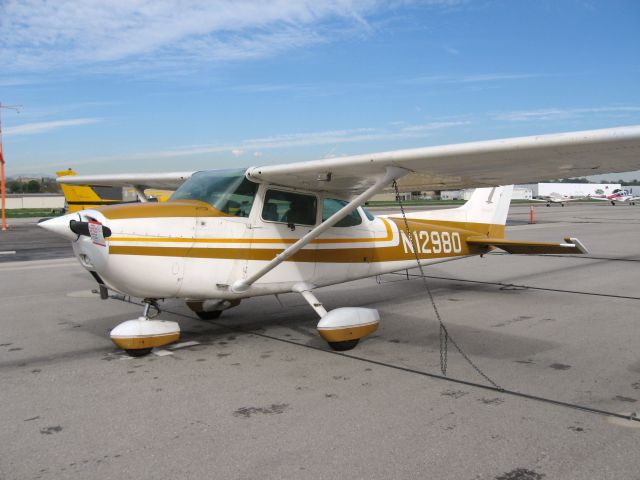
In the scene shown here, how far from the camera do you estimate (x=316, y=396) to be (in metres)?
4.42

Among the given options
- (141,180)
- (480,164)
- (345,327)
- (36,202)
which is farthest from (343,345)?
(36,202)

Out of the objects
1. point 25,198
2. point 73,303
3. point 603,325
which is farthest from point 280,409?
point 25,198

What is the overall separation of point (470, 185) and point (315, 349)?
2775 mm

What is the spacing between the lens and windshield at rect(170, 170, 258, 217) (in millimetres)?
5945

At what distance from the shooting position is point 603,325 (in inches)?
269

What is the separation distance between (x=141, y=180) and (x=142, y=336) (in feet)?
11.8

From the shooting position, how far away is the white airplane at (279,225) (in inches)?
→ 199

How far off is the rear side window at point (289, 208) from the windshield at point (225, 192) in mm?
227

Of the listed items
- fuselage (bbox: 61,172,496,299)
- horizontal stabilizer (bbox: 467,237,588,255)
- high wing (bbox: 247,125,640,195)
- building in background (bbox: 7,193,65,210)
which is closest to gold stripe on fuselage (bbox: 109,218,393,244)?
fuselage (bbox: 61,172,496,299)

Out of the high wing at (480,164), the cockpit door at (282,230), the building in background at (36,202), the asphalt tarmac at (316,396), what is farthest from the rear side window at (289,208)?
the building in background at (36,202)

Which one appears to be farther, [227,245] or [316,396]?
[227,245]

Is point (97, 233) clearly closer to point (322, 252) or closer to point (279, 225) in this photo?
point (279, 225)

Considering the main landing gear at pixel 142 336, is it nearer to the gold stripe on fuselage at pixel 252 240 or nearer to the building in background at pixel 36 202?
the gold stripe on fuselage at pixel 252 240

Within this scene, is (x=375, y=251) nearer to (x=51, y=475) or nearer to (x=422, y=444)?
(x=422, y=444)
